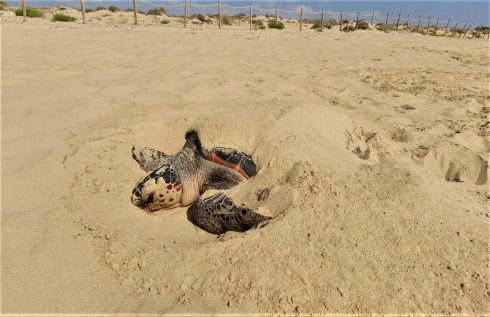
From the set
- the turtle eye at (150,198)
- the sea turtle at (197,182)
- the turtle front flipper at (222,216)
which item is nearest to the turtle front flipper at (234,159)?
the sea turtle at (197,182)

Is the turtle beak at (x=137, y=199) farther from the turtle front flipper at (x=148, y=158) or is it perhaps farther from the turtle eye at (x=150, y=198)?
the turtle front flipper at (x=148, y=158)

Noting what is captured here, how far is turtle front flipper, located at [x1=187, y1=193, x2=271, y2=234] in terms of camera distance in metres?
1.97

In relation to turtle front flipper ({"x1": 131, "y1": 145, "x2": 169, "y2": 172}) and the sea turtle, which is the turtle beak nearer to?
the sea turtle

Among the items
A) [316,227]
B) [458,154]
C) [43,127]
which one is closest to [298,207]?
[316,227]

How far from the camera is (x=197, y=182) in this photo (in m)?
2.77

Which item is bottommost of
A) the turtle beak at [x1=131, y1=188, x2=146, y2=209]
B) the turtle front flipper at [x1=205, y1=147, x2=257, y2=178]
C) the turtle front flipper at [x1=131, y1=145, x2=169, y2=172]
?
the turtle beak at [x1=131, y1=188, x2=146, y2=209]

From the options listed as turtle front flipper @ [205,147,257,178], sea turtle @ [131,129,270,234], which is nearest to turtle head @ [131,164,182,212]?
sea turtle @ [131,129,270,234]

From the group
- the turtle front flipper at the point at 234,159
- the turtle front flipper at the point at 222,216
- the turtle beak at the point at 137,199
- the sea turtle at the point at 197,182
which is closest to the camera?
the turtle front flipper at the point at 222,216

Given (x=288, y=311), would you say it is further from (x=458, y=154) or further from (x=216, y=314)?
(x=458, y=154)

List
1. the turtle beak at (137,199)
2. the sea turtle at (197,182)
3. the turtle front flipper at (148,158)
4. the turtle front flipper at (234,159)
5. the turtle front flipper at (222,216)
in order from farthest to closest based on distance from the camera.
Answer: the turtle front flipper at (148,158), the turtle front flipper at (234,159), the turtle beak at (137,199), the sea turtle at (197,182), the turtle front flipper at (222,216)

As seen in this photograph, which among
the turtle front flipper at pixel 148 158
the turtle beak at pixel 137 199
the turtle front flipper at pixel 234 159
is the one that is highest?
the turtle front flipper at pixel 234 159

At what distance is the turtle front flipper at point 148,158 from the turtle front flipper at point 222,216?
634 millimetres

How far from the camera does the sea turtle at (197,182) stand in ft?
6.83

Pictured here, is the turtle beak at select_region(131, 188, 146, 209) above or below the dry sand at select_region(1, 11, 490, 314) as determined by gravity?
below
